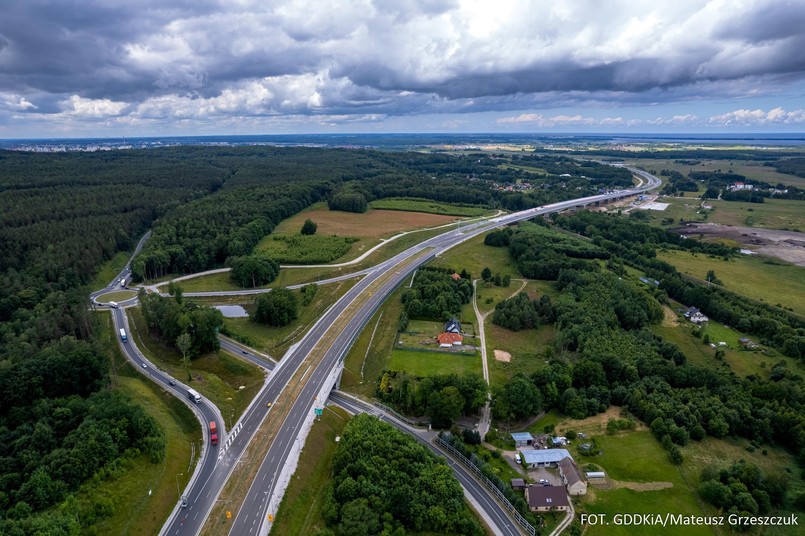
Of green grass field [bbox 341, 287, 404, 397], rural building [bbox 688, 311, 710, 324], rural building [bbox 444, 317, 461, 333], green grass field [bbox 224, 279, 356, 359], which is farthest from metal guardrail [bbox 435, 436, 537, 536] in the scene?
rural building [bbox 688, 311, 710, 324]

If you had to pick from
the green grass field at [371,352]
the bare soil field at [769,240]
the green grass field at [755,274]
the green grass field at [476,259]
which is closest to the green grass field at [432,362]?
the green grass field at [371,352]

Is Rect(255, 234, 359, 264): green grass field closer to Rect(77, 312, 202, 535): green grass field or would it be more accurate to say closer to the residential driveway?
Rect(77, 312, 202, 535): green grass field

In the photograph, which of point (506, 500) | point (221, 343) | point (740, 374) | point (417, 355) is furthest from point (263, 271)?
point (740, 374)

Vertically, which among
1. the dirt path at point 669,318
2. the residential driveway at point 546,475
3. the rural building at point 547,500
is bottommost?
the residential driveway at point 546,475

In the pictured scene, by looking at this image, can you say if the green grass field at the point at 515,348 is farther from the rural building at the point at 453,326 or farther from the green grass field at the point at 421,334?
the green grass field at the point at 421,334

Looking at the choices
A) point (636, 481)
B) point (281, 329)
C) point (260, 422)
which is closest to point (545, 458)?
point (636, 481)

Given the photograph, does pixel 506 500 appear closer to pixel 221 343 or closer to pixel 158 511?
pixel 158 511
